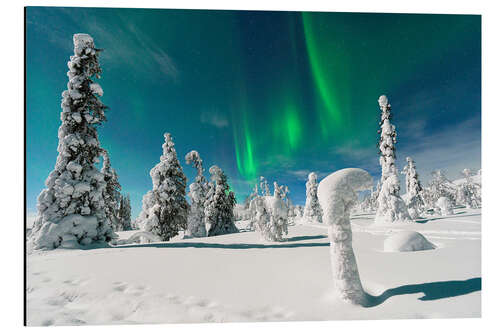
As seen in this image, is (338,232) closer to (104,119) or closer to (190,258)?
(190,258)

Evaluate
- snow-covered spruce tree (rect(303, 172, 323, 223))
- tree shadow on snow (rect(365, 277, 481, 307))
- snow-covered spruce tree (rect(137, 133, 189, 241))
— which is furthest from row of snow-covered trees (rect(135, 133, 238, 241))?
tree shadow on snow (rect(365, 277, 481, 307))

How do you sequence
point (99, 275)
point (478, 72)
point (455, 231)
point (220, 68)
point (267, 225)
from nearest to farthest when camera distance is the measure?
point (99, 275)
point (478, 72)
point (220, 68)
point (455, 231)
point (267, 225)

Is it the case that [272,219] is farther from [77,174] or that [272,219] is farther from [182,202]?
[182,202]

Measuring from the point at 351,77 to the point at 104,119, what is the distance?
30.1ft

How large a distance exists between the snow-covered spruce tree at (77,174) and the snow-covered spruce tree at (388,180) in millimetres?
16722

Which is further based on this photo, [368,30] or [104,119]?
[104,119]

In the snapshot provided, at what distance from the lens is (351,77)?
765 centimetres

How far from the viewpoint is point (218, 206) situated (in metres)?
22.1

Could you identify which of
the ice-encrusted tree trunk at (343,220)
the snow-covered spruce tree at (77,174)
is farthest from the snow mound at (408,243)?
the snow-covered spruce tree at (77,174)

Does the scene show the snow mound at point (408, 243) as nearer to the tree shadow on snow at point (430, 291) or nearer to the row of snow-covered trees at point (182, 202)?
the tree shadow on snow at point (430, 291)

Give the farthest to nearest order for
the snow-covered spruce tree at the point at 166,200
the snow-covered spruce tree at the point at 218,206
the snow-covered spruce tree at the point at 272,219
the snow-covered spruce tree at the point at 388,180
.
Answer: the snow-covered spruce tree at the point at 218,206
the snow-covered spruce tree at the point at 166,200
the snow-covered spruce tree at the point at 388,180
the snow-covered spruce tree at the point at 272,219

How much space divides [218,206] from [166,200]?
6.91 meters

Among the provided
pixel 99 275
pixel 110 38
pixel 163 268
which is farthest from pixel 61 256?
pixel 110 38

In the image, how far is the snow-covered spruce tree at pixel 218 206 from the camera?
857 inches
